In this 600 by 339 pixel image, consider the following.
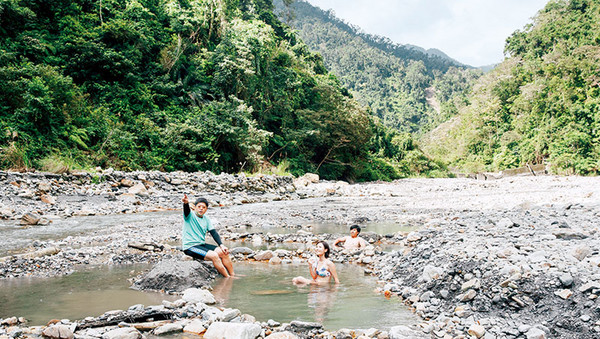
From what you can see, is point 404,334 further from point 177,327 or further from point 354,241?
point 354,241

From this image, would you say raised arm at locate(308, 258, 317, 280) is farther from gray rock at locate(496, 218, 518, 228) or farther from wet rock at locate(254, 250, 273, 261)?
gray rock at locate(496, 218, 518, 228)

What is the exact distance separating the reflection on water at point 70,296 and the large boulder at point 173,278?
0.18 metres

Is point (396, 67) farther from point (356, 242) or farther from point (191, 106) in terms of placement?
point (356, 242)

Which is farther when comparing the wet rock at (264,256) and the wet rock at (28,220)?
the wet rock at (28,220)

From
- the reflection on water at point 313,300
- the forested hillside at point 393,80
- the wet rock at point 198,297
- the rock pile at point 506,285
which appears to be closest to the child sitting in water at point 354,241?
the reflection on water at point 313,300

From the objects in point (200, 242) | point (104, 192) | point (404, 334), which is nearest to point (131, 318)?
point (200, 242)

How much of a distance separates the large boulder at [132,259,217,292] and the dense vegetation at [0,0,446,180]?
11.1 m

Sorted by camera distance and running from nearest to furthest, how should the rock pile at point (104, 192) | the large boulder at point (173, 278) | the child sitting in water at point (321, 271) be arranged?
1. the large boulder at point (173, 278)
2. the child sitting in water at point (321, 271)
3. the rock pile at point (104, 192)

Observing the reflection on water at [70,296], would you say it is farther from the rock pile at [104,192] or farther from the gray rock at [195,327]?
the rock pile at [104,192]

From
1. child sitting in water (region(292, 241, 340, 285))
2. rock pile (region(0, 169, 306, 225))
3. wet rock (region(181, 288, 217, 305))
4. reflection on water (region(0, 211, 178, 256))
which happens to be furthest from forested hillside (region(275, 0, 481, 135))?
wet rock (region(181, 288, 217, 305))

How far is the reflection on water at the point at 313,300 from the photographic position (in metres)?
4.23

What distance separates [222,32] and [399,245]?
23160mm

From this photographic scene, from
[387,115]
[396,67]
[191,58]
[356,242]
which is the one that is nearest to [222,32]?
[191,58]

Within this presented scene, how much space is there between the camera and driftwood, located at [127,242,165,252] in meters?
7.43
